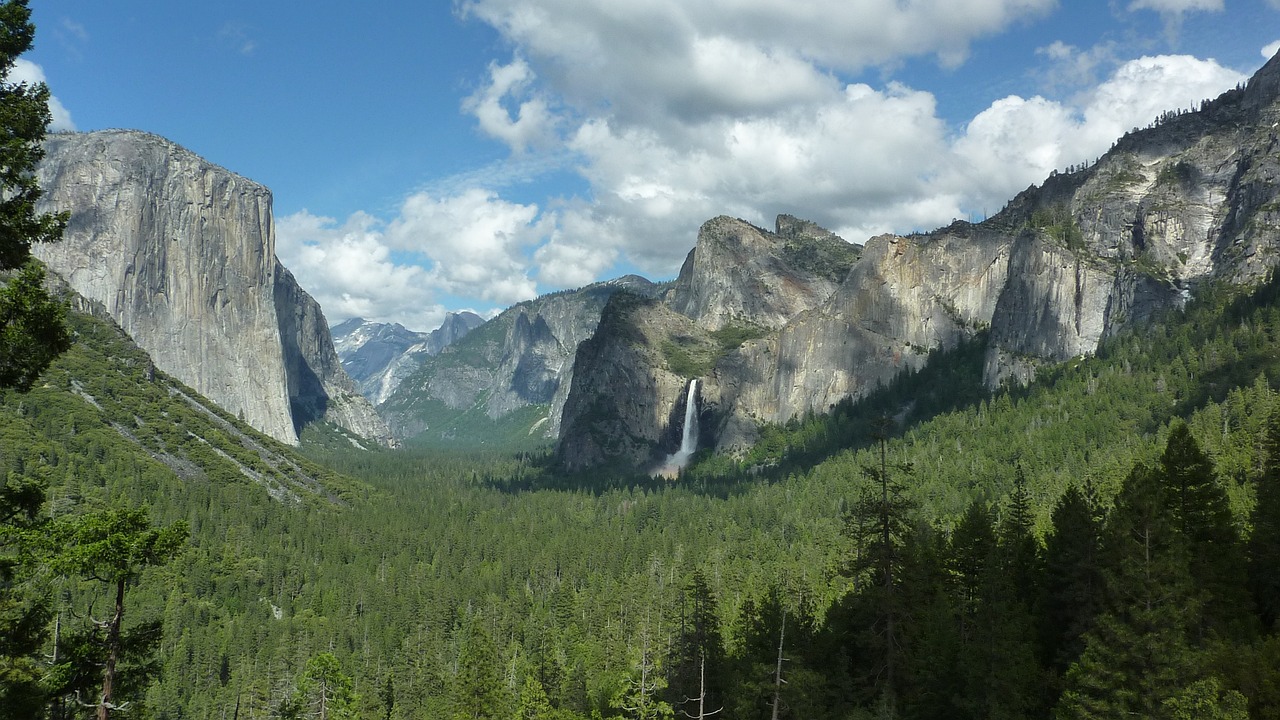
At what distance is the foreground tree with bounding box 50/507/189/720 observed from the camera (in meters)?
17.1

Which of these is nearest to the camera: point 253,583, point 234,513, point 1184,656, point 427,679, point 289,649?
point 1184,656

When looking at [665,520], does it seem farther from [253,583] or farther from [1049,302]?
[1049,302]

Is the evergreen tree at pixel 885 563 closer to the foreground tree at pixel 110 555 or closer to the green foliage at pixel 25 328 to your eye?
the foreground tree at pixel 110 555

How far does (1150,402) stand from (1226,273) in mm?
47771

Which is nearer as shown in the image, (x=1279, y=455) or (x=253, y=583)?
(x=1279, y=455)

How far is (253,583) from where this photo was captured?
10762 cm

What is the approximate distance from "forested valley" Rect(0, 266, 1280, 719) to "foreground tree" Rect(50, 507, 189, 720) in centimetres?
9

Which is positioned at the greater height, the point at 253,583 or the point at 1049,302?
the point at 1049,302

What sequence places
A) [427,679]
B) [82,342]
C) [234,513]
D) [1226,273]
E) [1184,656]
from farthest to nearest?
[82,342], [1226,273], [234,513], [427,679], [1184,656]

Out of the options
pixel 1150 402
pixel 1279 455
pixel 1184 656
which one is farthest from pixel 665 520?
pixel 1184 656

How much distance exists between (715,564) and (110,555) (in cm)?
8620

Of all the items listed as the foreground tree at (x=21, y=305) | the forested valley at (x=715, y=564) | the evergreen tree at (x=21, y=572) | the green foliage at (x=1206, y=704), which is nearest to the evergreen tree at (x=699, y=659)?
the forested valley at (x=715, y=564)

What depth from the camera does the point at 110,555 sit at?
57.6 ft

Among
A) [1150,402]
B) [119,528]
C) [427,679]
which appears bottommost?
[427,679]
